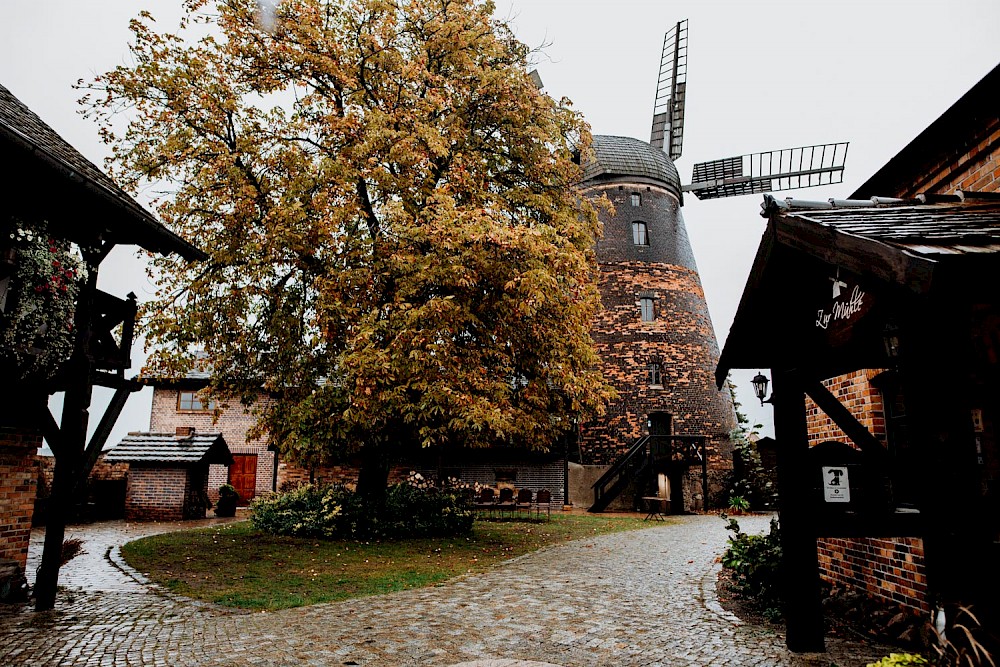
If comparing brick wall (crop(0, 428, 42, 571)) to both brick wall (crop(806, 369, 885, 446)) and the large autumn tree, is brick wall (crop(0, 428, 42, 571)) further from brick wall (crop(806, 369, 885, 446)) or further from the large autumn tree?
brick wall (crop(806, 369, 885, 446))

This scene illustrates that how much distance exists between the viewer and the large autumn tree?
1149 centimetres

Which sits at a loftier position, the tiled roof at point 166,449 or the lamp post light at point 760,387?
the lamp post light at point 760,387

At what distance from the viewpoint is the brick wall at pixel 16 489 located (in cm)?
791

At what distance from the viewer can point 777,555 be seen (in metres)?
7.20

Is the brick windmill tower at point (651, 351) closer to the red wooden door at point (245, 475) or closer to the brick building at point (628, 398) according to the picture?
the brick building at point (628, 398)

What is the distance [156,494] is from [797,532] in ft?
63.6

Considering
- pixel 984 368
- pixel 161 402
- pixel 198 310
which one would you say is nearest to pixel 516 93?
pixel 198 310

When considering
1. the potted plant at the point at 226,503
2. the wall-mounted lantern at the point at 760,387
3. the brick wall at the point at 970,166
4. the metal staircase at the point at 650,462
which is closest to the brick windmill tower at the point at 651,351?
the metal staircase at the point at 650,462

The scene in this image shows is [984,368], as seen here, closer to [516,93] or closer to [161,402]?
[516,93]

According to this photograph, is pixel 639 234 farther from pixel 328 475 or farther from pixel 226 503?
pixel 226 503

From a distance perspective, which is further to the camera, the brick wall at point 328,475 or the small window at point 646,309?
the small window at point 646,309

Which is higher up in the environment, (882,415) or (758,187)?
(758,187)

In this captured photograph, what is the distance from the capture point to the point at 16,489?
8102mm

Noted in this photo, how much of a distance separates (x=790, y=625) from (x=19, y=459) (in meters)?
8.93
